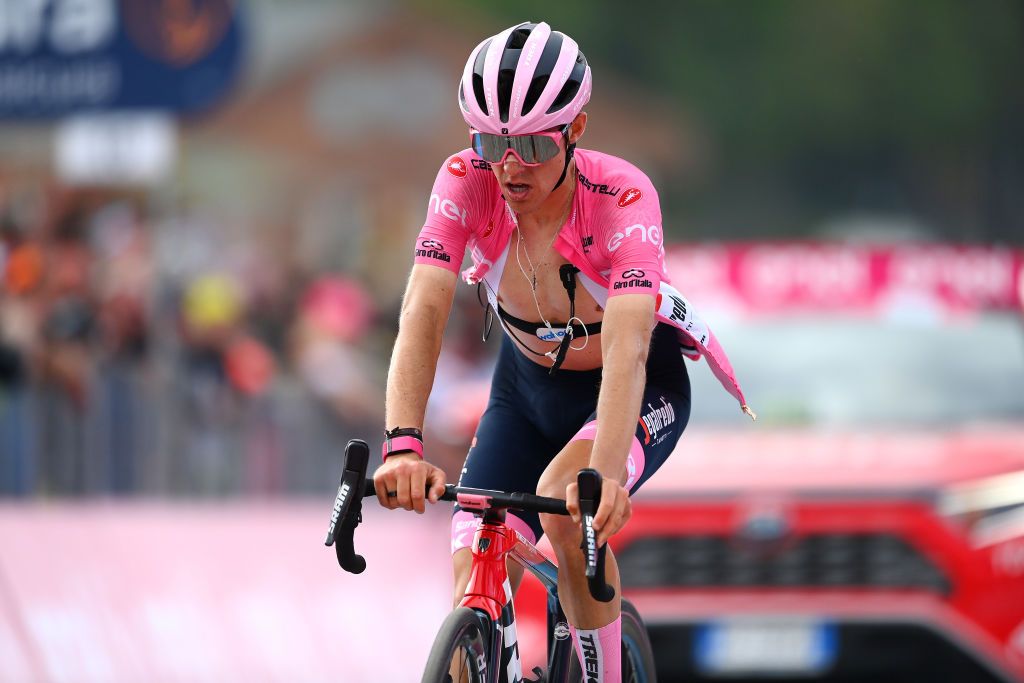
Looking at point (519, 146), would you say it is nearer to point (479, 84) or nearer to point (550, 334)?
point (479, 84)

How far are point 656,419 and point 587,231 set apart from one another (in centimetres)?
65

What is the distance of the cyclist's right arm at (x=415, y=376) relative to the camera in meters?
4.73

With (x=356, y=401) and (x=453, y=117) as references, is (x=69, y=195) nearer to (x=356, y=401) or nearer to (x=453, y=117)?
(x=356, y=401)

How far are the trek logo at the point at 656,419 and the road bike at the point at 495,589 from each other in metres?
0.47

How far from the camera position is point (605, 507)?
15.0 feet

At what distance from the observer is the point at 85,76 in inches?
447

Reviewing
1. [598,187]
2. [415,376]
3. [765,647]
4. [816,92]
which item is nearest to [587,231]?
[598,187]

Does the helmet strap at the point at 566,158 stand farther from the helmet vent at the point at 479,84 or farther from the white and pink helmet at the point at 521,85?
the helmet vent at the point at 479,84

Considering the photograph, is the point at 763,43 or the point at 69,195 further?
the point at 763,43

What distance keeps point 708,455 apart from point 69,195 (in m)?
7.56

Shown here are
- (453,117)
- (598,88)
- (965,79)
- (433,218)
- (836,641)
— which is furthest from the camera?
(965,79)

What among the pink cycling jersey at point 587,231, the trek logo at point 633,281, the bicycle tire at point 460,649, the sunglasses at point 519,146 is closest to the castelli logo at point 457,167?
the pink cycling jersey at point 587,231

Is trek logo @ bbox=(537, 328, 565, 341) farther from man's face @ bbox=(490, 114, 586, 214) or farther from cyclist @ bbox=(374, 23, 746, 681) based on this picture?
man's face @ bbox=(490, 114, 586, 214)

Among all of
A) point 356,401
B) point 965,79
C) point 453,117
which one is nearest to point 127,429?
point 356,401
